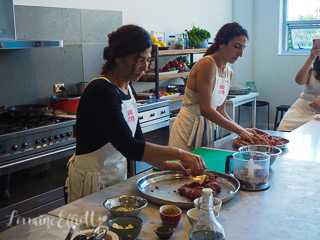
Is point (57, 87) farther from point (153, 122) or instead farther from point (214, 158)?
point (214, 158)

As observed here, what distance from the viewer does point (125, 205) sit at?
5.03 ft

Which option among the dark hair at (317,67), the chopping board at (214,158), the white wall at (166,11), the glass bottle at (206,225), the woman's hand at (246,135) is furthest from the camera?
the dark hair at (317,67)

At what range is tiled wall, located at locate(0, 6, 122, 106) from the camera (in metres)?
3.30

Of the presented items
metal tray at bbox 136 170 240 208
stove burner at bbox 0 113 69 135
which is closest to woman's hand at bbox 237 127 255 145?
metal tray at bbox 136 170 240 208

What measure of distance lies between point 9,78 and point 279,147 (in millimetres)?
2233

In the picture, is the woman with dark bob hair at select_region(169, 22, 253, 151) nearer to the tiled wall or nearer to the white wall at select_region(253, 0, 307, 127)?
the tiled wall

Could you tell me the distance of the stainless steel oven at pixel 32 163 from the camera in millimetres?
2727

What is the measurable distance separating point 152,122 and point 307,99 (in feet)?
5.78

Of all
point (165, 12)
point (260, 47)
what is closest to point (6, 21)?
point (165, 12)

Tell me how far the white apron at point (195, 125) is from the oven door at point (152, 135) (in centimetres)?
87

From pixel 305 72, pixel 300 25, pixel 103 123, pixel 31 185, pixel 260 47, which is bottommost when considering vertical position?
pixel 31 185

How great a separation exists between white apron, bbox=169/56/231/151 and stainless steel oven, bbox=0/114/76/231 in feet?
2.82

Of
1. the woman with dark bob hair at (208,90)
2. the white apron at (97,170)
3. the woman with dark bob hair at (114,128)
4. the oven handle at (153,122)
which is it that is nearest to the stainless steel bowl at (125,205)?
the woman with dark bob hair at (114,128)

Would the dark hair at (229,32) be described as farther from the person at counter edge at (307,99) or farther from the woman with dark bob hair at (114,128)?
the person at counter edge at (307,99)
